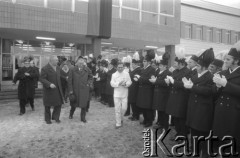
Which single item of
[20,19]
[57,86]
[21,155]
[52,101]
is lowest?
[21,155]

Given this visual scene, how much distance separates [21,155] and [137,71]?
3.97 meters

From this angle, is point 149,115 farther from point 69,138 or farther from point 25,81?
point 25,81

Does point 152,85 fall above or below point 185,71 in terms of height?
below

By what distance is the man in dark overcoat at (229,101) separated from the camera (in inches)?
133

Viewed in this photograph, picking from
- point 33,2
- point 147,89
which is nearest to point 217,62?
point 147,89

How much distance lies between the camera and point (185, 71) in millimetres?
4992

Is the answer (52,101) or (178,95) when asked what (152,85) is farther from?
(52,101)

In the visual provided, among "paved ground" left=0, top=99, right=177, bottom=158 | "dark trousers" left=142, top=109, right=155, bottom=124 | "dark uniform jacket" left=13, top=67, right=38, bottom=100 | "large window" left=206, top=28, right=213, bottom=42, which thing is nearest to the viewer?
"paved ground" left=0, top=99, right=177, bottom=158

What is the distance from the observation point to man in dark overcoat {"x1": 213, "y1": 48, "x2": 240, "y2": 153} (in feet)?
11.1

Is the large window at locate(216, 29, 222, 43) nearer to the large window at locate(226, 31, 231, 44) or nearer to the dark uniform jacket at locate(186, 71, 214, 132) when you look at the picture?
the large window at locate(226, 31, 231, 44)

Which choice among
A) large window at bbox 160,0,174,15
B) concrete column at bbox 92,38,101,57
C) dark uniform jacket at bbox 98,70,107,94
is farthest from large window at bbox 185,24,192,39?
dark uniform jacket at bbox 98,70,107,94

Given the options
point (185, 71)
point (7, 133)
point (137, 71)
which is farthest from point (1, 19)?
point (185, 71)

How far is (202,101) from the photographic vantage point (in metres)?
4.05

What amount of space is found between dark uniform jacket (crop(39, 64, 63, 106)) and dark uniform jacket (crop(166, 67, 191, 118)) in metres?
3.25
